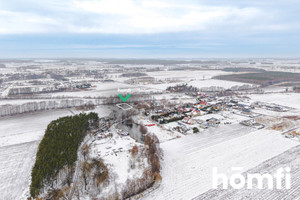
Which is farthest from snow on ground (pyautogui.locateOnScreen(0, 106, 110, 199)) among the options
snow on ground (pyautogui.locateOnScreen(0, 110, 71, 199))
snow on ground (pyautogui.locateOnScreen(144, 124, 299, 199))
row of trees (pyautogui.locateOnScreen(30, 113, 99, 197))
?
snow on ground (pyautogui.locateOnScreen(144, 124, 299, 199))

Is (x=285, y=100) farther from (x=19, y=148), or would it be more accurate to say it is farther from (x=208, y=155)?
(x=19, y=148)

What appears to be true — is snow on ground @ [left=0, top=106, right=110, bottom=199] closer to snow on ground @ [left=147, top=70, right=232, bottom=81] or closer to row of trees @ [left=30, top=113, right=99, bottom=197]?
row of trees @ [left=30, top=113, right=99, bottom=197]

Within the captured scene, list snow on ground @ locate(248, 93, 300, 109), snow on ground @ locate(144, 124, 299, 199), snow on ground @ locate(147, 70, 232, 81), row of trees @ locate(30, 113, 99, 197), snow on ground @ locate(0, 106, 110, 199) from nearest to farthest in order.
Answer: row of trees @ locate(30, 113, 99, 197)
snow on ground @ locate(144, 124, 299, 199)
snow on ground @ locate(0, 106, 110, 199)
snow on ground @ locate(248, 93, 300, 109)
snow on ground @ locate(147, 70, 232, 81)

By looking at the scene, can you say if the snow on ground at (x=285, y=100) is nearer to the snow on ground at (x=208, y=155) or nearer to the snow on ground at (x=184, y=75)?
the snow on ground at (x=208, y=155)

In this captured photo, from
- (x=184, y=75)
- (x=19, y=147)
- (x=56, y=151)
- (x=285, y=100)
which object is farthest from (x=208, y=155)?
(x=184, y=75)

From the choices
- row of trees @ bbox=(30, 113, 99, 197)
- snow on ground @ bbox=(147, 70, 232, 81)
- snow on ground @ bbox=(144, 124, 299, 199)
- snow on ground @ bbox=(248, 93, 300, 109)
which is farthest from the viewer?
snow on ground @ bbox=(147, 70, 232, 81)

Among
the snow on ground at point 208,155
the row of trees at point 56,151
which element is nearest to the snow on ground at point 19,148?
the row of trees at point 56,151
